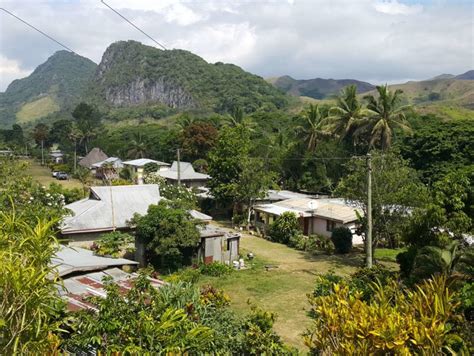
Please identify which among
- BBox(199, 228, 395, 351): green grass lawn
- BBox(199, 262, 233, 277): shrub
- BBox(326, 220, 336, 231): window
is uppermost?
BBox(326, 220, 336, 231): window

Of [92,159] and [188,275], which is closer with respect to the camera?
[188,275]

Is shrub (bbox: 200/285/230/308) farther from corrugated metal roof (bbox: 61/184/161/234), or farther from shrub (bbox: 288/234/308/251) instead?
shrub (bbox: 288/234/308/251)

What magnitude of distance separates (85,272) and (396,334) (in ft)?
33.2

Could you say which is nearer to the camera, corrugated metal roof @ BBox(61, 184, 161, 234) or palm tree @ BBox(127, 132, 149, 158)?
corrugated metal roof @ BBox(61, 184, 161, 234)

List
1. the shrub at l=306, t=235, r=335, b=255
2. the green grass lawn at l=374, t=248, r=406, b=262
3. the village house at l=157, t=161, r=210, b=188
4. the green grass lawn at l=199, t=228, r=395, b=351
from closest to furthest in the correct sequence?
the green grass lawn at l=199, t=228, r=395, b=351 < the green grass lawn at l=374, t=248, r=406, b=262 < the shrub at l=306, t=235, r=335, b=255 < the village house at l=157, t=161, r=210, b=188

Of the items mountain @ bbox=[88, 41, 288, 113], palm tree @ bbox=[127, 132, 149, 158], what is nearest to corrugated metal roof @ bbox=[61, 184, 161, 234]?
palm tree @ bbox=[127, 132, 149, 158]

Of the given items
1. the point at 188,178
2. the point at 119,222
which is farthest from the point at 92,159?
the point at 119,222

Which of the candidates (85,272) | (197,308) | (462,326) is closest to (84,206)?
(85,272)

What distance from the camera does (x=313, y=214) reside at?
97.6 feet

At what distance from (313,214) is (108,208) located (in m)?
13.1

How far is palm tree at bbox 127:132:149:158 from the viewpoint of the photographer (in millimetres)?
72500

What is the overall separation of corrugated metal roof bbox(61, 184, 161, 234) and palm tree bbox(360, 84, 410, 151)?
18.7 meters

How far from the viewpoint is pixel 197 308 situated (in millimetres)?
11023

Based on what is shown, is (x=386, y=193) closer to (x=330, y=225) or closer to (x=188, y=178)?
(x=330, y=225)
